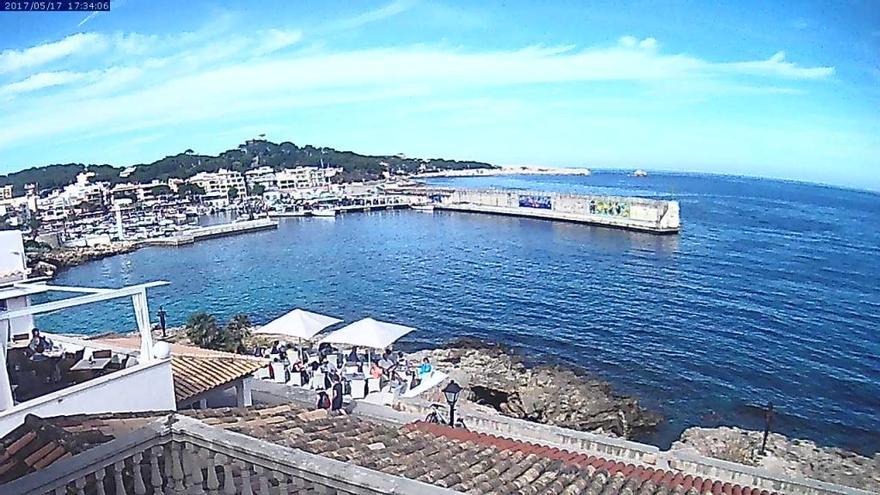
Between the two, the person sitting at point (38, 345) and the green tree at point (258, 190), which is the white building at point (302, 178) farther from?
the person sitting at point (38, 345)

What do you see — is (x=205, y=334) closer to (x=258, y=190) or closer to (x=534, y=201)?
(x=534, y=201)

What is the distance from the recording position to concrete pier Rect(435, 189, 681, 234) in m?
37.2

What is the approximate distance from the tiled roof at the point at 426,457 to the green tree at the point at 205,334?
372 inches

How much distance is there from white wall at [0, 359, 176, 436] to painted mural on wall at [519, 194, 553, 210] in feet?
148

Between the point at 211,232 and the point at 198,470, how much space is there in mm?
42345

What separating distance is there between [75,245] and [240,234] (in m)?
9.97

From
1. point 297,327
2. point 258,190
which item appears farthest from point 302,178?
point 297,327

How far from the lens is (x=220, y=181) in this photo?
66938mm

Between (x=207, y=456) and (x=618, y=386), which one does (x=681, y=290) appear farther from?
(x=207, y=456)

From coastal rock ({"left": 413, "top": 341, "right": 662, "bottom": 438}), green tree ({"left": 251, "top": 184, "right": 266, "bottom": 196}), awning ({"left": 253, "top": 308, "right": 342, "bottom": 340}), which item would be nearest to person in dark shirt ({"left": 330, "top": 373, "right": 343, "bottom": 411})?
awning ({"left": 253, "top": 308, "right": 342, "bottom": 340})

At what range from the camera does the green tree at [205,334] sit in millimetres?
12188

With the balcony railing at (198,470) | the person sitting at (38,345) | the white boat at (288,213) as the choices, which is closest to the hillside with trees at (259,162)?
the white boat at (288,213)

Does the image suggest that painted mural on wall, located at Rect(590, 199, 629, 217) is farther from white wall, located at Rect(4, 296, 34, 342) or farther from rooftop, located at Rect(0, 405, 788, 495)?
rooftop, located at Rect(0, 405, 788, 495)

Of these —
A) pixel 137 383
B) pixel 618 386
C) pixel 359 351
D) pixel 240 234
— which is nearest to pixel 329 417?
pixel 137 383
